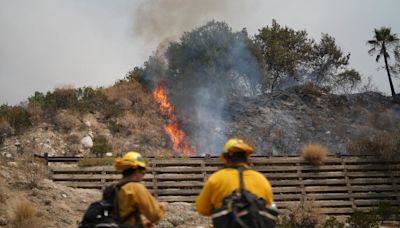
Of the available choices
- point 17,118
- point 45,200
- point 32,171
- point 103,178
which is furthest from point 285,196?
point 17,118

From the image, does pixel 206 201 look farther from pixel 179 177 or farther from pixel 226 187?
pixel 179 177

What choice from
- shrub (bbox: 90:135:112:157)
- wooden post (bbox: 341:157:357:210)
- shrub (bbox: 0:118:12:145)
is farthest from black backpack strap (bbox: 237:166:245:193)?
shrub (bbox: 0:118:12:145)

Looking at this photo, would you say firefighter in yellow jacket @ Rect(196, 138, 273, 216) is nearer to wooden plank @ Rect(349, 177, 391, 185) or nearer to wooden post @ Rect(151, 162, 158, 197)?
wooden post @ Rect(151, 162, 158, 197)

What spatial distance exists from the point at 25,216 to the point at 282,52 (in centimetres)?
2451

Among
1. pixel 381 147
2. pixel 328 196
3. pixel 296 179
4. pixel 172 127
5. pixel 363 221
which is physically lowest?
pixel 363 221

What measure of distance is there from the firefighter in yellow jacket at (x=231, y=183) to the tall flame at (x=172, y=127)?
→ 18772 millimetres

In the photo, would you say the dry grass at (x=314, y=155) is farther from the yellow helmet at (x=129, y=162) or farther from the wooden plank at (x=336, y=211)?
the yellow helmet at (x=129, y=162)

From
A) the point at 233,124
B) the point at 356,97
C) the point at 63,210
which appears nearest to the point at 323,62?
the point at 356,97

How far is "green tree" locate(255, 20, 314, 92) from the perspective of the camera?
33.2 meters

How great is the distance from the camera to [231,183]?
458cm

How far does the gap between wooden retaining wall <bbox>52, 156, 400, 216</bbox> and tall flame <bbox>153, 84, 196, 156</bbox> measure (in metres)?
7.47

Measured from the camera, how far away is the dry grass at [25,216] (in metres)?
10.9

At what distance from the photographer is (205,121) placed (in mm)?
26859

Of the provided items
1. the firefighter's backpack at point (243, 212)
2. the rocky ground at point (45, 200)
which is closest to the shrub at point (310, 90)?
the rocky ground at point (45, 200)
